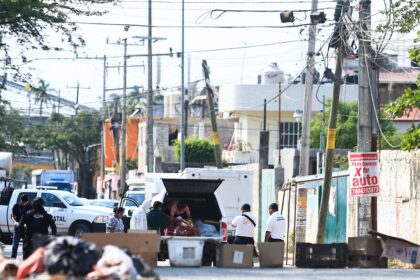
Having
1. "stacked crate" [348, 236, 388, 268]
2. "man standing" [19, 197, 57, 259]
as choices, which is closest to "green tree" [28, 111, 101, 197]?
"man standing" [19, 197, 57, 259]

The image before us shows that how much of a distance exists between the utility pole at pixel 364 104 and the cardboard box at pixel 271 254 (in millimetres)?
3301

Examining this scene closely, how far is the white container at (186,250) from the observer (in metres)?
24.2

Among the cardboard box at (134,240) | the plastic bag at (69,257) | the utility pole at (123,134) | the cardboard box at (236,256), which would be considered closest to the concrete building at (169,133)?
the utility pole at (123,134)

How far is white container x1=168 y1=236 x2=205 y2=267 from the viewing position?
79.3ft

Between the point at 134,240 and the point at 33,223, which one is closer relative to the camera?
the point at 134,240

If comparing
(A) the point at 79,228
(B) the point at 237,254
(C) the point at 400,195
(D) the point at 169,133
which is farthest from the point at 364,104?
(D) the point at 169,133

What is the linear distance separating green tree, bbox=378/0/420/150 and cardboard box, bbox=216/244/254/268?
13.7 ft

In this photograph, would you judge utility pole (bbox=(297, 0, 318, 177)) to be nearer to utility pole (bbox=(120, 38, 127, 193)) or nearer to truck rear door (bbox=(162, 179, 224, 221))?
truck rear door (bbox=(162, 179, 224, 221))

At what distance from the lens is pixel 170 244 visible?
24.2m

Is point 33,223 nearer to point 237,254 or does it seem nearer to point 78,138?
point 237,254

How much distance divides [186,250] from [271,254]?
1.94 m

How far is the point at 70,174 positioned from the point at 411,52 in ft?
155

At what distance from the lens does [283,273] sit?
22797 mm

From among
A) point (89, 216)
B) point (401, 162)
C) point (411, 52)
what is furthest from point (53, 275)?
point (89, 216)
